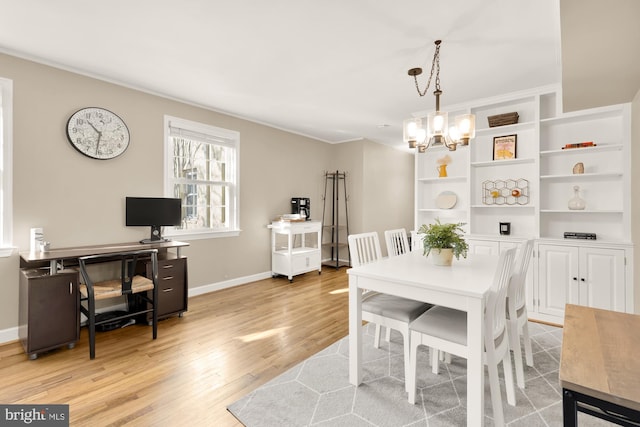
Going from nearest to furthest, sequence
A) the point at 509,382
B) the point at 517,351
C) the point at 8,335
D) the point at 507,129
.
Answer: the point at 509,382, the point at 517,351, the point at 8,335, the point at 507,129

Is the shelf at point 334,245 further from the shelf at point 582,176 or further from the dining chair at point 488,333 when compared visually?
the dining chair at point 488,333

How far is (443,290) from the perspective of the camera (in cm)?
168

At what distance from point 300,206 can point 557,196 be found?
3.61m

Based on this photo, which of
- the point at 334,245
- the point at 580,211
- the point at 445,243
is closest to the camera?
the point at 445,243

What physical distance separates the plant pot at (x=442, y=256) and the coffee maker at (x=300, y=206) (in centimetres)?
324

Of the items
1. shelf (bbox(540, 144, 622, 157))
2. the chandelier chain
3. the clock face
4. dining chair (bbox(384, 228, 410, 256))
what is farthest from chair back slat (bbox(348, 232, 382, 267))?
the clock face

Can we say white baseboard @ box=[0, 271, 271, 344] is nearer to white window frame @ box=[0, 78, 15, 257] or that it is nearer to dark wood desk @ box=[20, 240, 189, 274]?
dark wood desk @ box=[20, 240, 189, 274]

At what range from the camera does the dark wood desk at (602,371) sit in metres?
0.80

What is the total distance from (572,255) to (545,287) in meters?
0.43

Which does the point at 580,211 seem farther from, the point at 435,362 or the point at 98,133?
the point at 98,133

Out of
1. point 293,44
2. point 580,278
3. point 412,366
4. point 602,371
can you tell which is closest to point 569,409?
point 602,371

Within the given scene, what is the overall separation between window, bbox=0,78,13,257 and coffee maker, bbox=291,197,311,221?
353 centimetres

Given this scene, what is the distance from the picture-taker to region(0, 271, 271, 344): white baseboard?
2684mm

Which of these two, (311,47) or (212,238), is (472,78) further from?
(212,238)
